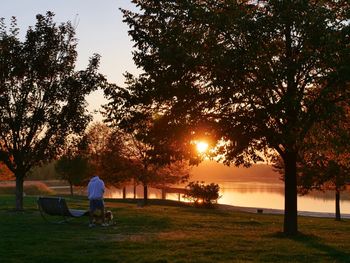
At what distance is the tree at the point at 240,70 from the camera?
1428 centimetres

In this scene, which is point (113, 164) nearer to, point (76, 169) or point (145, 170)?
point (145, 170)

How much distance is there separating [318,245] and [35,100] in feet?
47.5

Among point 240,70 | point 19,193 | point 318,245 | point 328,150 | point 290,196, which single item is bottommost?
point 318,245

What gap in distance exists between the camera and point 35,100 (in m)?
23.6

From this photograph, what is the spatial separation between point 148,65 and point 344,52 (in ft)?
18.8

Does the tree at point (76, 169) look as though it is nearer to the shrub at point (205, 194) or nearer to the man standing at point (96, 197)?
the shrub at point (205, 194)

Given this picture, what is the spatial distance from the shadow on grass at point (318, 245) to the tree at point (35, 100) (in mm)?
11314

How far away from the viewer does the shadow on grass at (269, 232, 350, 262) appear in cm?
1186

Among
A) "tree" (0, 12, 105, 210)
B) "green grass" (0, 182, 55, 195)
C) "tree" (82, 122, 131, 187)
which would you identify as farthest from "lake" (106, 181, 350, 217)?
"tree" (0, 12, 105, 210)

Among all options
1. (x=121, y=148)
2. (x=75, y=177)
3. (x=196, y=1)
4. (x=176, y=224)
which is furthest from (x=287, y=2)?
(x=75, y=177)

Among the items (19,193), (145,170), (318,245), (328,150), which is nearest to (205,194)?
(145,170)

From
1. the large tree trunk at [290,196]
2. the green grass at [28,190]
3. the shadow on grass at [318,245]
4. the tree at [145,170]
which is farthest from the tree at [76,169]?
the shadow on grass at [318,245]

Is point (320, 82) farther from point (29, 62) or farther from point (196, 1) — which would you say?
point (29, 62)

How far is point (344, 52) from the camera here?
546 inches
